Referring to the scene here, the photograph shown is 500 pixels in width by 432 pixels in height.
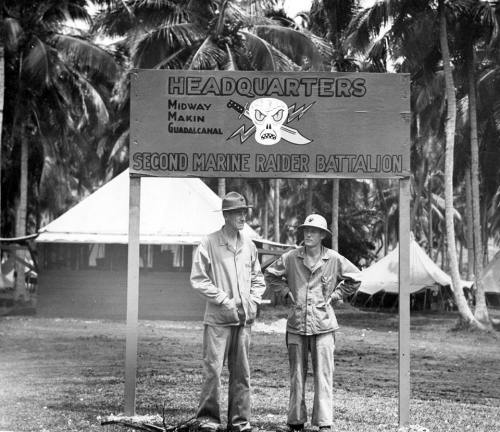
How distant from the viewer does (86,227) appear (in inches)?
992

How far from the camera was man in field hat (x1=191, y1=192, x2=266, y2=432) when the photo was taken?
7.25m

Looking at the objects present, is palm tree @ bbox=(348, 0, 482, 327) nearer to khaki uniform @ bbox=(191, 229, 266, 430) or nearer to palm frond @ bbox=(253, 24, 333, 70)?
palm frond @ bbox=(253, 24, 333, 70)

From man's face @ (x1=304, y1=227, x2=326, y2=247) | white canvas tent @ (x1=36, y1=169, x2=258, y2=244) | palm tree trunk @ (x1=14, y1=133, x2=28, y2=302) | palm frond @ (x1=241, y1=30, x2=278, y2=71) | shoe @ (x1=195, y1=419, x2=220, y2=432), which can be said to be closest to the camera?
shoe @ (x1=195, y1=419, x2=220, y2=432)

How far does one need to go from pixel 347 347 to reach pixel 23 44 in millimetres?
15732

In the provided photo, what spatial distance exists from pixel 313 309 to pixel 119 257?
62.0 feet

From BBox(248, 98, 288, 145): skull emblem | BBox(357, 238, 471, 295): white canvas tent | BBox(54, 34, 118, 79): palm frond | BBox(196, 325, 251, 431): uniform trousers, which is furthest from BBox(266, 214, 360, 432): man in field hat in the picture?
BBox(357, 238, 471, 295): white canvas tent

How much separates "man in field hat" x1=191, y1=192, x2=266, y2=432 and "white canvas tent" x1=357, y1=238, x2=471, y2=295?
25.9m

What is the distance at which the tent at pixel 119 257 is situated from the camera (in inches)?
994

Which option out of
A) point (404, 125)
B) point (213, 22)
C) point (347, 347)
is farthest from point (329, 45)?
point (404, 125)

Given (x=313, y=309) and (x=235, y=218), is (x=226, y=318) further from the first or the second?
(x=235, y=218)

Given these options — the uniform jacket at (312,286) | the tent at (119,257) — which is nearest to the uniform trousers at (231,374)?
the uniform jacket at (312,286)

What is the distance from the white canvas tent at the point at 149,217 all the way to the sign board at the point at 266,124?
16523 mm

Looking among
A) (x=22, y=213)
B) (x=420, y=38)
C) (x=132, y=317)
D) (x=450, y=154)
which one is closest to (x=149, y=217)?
(x=22, y=213)

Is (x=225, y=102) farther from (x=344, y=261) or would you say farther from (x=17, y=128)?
(x=17, y=128)
